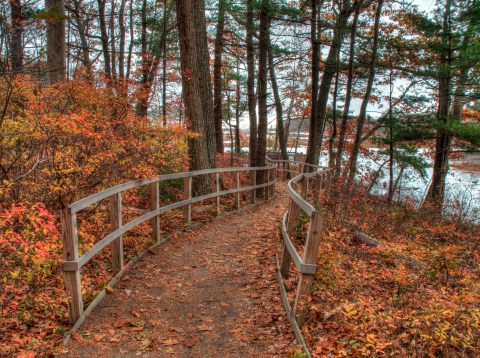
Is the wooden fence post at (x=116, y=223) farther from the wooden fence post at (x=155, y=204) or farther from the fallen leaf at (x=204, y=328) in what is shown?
the fallen leaf at (x=204, y=328)

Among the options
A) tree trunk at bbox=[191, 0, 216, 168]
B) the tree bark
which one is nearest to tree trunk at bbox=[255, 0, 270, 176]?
the tree bark

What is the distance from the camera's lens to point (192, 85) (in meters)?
9.39

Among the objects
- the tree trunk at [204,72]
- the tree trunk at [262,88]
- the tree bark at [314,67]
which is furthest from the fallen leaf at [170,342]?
the tree bark at [314,67]

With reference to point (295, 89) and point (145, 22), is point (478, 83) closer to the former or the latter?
point (145, 22)

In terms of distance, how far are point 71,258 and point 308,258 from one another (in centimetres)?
243

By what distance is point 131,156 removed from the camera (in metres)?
6.21

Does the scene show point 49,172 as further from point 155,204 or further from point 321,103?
point 321,103

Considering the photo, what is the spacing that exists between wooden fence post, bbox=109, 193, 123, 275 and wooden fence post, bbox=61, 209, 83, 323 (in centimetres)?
109

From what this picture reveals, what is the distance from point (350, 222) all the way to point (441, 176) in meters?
9.19

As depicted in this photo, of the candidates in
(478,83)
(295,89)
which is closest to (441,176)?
(478,83)

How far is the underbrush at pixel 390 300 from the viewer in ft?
11.4

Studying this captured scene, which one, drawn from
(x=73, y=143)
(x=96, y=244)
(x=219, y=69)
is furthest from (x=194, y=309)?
(x=219, y=69)

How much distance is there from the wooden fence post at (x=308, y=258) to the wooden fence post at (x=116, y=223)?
8.24 ft

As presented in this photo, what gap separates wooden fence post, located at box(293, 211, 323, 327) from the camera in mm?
3738
